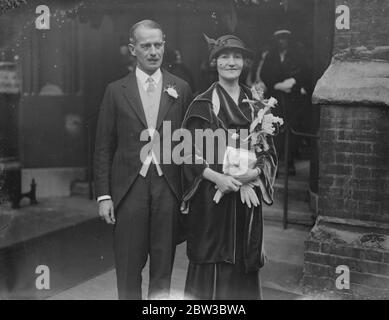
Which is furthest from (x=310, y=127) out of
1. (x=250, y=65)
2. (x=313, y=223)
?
(x=250, y=65)

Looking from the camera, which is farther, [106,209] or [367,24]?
[367,24]

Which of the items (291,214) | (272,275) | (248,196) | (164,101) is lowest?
(272,275)

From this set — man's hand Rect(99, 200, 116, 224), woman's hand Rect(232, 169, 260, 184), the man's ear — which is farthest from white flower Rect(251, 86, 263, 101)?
man's hand Rect(99, 200, 116, 224)

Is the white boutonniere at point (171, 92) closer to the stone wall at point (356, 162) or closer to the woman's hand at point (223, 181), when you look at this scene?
the woman's hand at point (223, 181)

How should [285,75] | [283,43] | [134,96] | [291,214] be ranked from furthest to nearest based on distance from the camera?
[291,214]
[285,75]
[283,43]
[134,96]

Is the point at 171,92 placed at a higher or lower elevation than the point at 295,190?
higher

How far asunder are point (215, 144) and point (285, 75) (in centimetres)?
100

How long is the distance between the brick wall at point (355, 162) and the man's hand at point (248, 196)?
828 mm

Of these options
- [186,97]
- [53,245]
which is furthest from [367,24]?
[53,245]

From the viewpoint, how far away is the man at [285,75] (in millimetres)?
4656

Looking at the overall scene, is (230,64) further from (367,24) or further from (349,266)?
(349,266)

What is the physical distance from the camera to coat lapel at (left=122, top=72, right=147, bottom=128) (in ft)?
13.7

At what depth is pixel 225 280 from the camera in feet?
13.9
